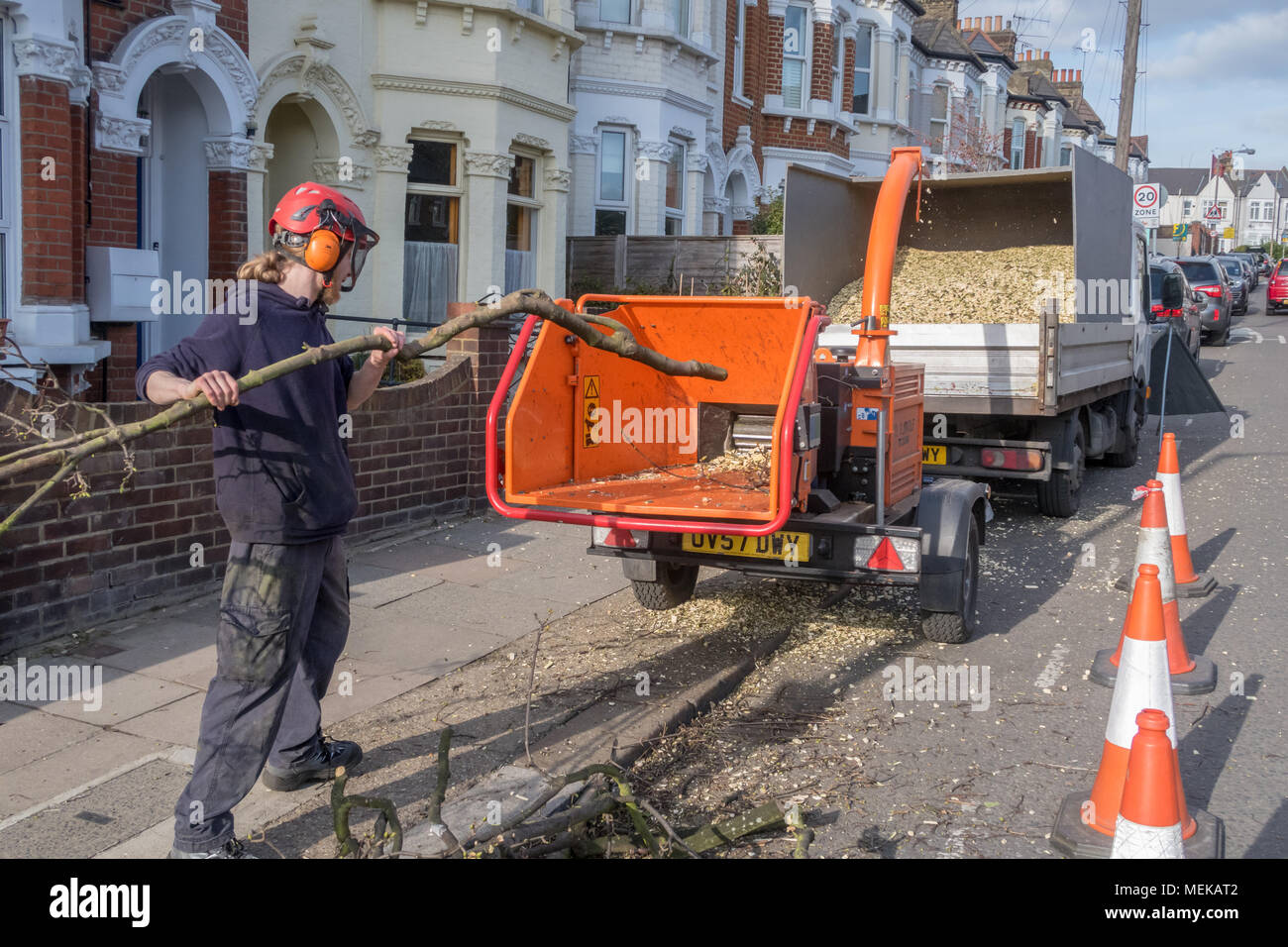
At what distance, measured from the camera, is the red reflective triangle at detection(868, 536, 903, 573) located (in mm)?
5746

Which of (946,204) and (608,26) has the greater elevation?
(608,26)

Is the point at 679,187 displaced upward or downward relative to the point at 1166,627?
upward

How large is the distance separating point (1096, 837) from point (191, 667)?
415 centimetres

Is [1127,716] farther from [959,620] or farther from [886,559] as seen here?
[959,620]

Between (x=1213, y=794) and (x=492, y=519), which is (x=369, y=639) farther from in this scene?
(x=1213, y=794)

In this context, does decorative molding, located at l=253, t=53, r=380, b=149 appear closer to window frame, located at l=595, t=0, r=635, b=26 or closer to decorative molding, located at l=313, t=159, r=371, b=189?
decorative molding, located at l=313, t=159, r=371, b=189

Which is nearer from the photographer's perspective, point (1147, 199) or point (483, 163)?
point (483, 163)

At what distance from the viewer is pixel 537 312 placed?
4.12m

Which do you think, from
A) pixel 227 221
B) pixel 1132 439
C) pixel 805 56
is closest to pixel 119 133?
pixel 227 221

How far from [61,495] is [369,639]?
1714mm

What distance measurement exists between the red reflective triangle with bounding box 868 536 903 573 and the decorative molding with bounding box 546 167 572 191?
10516 millimetres

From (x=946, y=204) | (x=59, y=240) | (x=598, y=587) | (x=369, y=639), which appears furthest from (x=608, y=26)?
(x=369, y=639)

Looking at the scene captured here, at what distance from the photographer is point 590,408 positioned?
626 centimetres

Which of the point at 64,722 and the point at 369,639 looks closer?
the point at 64,722
